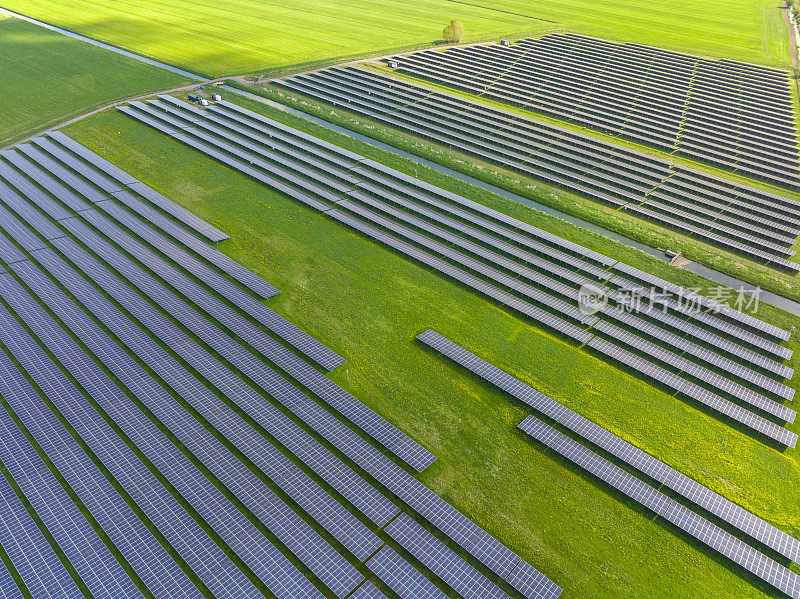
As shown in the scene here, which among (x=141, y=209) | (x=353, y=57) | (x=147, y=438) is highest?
(x=353, y=57)

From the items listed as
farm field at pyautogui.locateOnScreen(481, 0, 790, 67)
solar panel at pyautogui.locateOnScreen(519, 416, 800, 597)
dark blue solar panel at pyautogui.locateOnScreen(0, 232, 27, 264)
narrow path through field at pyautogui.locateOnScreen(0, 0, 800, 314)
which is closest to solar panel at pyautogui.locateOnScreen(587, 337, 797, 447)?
solar panel at pyautogui.locateOnScreen(519, 416, 800, 597)

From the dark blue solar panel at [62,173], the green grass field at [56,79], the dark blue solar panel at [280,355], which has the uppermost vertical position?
the green grass field at [56,79]

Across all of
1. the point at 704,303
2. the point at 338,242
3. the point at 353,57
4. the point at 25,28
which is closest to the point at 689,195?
the point at 704,303

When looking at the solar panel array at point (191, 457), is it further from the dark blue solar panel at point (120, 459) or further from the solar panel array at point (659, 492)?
the solar panel array at point (659, 492)

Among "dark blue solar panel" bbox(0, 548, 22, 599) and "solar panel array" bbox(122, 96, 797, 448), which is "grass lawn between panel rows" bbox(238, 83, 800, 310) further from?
"dark blue solar panel" bbox(0, 548, 22, 599)

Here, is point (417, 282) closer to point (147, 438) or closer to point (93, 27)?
point (147, 438)

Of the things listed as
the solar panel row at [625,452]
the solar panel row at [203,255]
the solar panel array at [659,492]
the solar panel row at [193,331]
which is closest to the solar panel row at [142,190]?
the solar panel row at [203,255]

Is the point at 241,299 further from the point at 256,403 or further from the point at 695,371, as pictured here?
the point at 695,371
